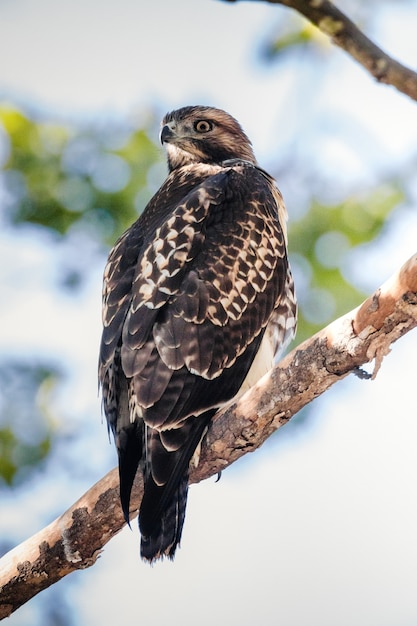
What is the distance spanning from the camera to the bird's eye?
7184mm

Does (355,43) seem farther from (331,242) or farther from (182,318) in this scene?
(331,242)

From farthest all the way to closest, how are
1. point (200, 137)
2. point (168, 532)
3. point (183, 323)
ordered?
point (200, 137) → point (183, 323) → point (168, 532)

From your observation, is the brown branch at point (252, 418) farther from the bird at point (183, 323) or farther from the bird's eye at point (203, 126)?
the bird's eye at point (203, 126)

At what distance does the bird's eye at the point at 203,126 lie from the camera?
718cm

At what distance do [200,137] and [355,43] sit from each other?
417 centimetres

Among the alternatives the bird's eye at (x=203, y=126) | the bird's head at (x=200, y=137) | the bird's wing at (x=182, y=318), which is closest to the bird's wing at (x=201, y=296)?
the bird's wing at (x=182, y=318)

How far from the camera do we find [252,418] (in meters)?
4.62

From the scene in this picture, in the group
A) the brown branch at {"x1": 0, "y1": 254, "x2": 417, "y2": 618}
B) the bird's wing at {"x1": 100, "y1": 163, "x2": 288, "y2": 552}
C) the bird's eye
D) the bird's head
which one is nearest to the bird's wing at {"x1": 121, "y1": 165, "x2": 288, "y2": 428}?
the bird's wing at {"x1": 100, "y1": 163, "x2": 288, "y2": 552}

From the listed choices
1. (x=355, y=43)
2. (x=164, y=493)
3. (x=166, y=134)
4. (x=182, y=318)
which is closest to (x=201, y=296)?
(x=182, y=318)

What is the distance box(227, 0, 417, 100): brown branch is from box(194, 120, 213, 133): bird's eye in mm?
4129

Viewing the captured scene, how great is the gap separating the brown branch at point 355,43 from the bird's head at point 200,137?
4.02 meters

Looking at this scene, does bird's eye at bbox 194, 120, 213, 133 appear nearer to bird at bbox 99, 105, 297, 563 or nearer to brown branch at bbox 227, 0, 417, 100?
bird at bbox 99, 105, 297, 563

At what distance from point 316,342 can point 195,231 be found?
4.41 feet

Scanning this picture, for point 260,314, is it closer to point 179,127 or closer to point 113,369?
point 113,369
